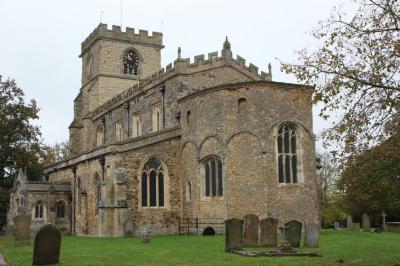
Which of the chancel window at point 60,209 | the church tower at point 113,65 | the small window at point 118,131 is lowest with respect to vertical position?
the chancel window at point 60,209

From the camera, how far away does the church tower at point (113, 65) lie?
47719 mm

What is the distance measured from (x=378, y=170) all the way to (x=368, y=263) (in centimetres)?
259

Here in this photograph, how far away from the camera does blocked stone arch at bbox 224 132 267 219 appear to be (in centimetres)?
2631

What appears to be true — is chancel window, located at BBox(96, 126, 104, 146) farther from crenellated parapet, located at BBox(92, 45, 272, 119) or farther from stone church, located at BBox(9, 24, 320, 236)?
crenellated parapet, located at BBox(92, 45, 272, 119)

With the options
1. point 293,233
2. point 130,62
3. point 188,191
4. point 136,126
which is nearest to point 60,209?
point 136,126

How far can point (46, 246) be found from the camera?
13469 millimetres

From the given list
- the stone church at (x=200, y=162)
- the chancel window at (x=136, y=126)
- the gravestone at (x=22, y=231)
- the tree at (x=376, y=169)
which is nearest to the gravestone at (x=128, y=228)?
the stone church at (x=200, y=162)

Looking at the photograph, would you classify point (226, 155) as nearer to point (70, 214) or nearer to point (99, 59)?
point (70, 214)

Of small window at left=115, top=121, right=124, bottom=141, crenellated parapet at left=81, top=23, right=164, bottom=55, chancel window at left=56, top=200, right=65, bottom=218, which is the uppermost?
crenellated parapet at left=81, top=23, right=164, bottom=55

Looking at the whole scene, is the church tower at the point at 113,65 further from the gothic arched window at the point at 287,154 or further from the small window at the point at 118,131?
the gothic arched window at the point at 287,154

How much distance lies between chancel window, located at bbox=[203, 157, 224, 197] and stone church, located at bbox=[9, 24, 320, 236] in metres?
0.05

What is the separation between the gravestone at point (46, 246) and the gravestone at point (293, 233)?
847 centimetres

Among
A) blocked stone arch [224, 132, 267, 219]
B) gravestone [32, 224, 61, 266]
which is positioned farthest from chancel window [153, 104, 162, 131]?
gravestone [32, 224, 61, 266]

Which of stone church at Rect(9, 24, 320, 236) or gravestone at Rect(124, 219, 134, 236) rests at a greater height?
stone church at Rect(9, 24, 320, 236)
